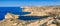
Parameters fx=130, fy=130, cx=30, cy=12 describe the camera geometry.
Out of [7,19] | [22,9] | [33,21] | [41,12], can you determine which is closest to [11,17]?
[7,19]

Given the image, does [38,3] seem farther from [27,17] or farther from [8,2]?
[8,2]

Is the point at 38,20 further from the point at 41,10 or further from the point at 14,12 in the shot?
the point at 14,12

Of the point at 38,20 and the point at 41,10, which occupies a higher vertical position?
the point at 41,10

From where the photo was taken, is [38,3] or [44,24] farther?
[38,3]

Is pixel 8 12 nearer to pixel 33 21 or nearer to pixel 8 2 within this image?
pixel 8 2

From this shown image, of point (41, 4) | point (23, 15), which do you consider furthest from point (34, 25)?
point (41, 4)

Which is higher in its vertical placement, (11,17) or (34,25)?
(11,17)

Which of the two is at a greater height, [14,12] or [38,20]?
[14,12]

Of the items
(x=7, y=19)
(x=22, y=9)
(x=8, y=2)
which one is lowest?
(x=7, y=19)

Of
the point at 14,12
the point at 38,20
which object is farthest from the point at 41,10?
the point at 14,12
